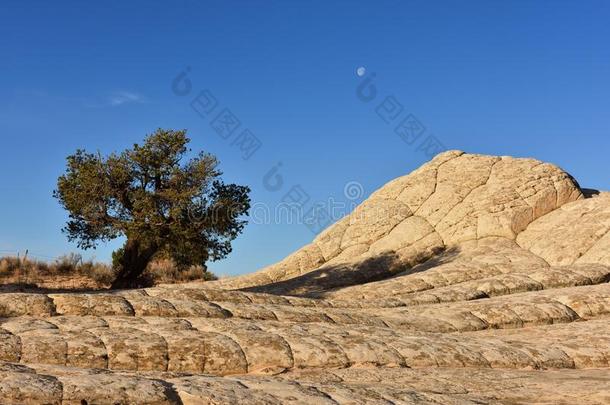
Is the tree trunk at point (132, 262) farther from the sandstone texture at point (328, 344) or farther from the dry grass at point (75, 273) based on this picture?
the sandstone texture at point (328, 344)

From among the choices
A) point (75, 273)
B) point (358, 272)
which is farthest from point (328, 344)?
point (75, 273)

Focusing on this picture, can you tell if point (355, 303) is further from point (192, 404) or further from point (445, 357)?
point (192, 404)

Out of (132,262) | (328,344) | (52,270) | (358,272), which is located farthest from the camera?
(52,270)

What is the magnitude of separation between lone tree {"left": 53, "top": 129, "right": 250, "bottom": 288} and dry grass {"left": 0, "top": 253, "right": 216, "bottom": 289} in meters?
10.0

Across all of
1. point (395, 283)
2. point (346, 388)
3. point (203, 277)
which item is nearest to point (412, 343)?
point (346, 388)

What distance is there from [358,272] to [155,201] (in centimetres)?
1398

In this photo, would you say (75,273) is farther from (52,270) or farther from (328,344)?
(328,344)

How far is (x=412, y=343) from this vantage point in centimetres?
1377

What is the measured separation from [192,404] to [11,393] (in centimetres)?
236

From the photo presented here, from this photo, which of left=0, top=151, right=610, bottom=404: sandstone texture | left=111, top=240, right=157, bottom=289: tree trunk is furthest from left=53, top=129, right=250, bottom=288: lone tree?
left=0, top=151, right=610, bottom=404: sandstone texture

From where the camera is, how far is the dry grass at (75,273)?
49.7 metres

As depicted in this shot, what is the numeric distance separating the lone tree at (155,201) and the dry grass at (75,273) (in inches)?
395

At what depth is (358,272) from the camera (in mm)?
35906

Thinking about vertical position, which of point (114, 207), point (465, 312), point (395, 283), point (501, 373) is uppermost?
point (114, 207)
